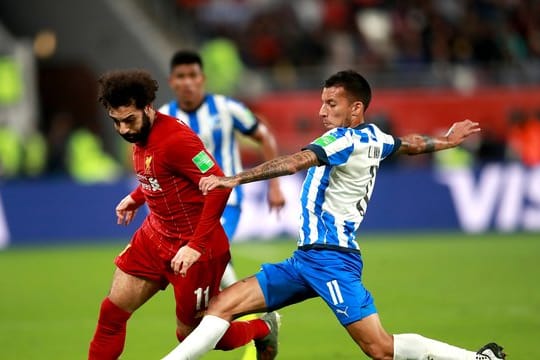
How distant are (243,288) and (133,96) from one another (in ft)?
4.68

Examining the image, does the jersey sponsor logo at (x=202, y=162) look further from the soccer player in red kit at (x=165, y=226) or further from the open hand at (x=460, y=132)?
the open hand at (x=460, y=132)

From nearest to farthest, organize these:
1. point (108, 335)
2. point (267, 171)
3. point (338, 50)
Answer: point (267, 171), point (108, 335), point (338, 50)

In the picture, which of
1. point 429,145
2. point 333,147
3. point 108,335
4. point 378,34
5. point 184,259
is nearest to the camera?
point 184,259

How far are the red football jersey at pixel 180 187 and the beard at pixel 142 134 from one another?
4cm

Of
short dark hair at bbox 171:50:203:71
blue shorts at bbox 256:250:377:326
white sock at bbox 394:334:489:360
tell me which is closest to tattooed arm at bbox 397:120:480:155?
blue shorts at bbox 256:250:377:326

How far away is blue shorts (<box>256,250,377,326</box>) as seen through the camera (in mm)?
6980

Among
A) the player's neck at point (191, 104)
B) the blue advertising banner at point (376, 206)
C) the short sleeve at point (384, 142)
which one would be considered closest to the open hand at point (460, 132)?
the short sleeve at point (384, 142)

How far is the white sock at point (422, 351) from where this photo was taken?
7.03 m

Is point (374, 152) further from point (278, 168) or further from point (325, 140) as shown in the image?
point (278, 168)

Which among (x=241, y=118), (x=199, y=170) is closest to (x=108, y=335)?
(x=199, y=170)

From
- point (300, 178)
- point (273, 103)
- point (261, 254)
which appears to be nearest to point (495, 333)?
point (261, 254)

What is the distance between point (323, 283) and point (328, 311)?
187 inches

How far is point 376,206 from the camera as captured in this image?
62.3ft

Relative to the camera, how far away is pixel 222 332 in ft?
23.2
